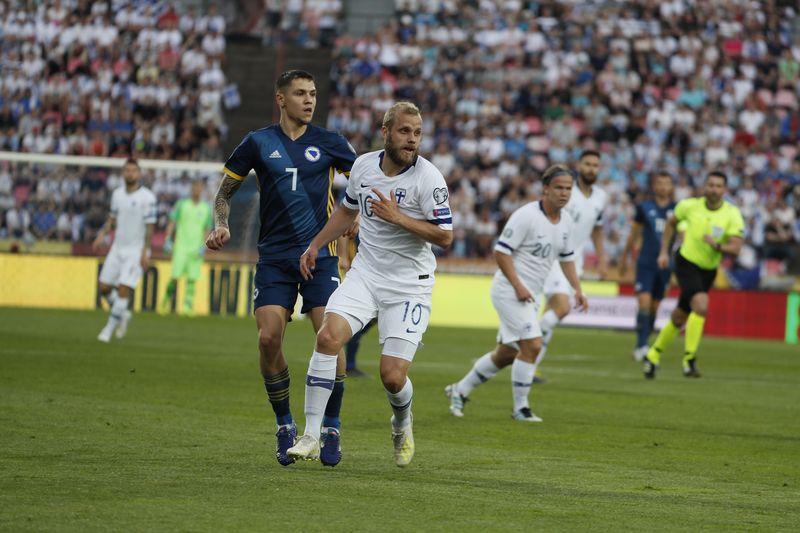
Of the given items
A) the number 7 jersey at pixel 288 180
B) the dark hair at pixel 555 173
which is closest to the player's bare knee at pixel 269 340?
the number 7 jersey at pixel 288 180

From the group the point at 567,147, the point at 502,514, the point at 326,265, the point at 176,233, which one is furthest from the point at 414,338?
the point at 567,147

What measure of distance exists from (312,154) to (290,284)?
2.77 ft

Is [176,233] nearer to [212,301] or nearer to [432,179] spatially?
[212,301]

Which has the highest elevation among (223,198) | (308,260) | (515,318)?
(223,198)

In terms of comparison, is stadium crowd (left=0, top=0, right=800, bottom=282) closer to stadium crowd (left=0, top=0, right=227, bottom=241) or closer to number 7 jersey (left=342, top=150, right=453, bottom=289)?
stadium crowd (left=0, top=0, right=227, bottom=241)

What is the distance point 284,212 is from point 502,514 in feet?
9.01

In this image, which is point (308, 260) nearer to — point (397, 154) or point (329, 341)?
point (329, 341)

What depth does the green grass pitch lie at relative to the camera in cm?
675

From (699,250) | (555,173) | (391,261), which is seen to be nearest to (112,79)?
(699,250)

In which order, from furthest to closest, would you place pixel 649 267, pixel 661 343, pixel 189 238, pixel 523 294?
pixel 189 238
pixel 649 267
pixel 661 343
pixel 523 294

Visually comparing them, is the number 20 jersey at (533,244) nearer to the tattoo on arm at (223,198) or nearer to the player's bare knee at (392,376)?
the tattoo on arm at (223,198)

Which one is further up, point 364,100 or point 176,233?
point 364,100

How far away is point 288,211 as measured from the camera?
876 centimetres

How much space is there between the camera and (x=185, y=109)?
34.3 meters
